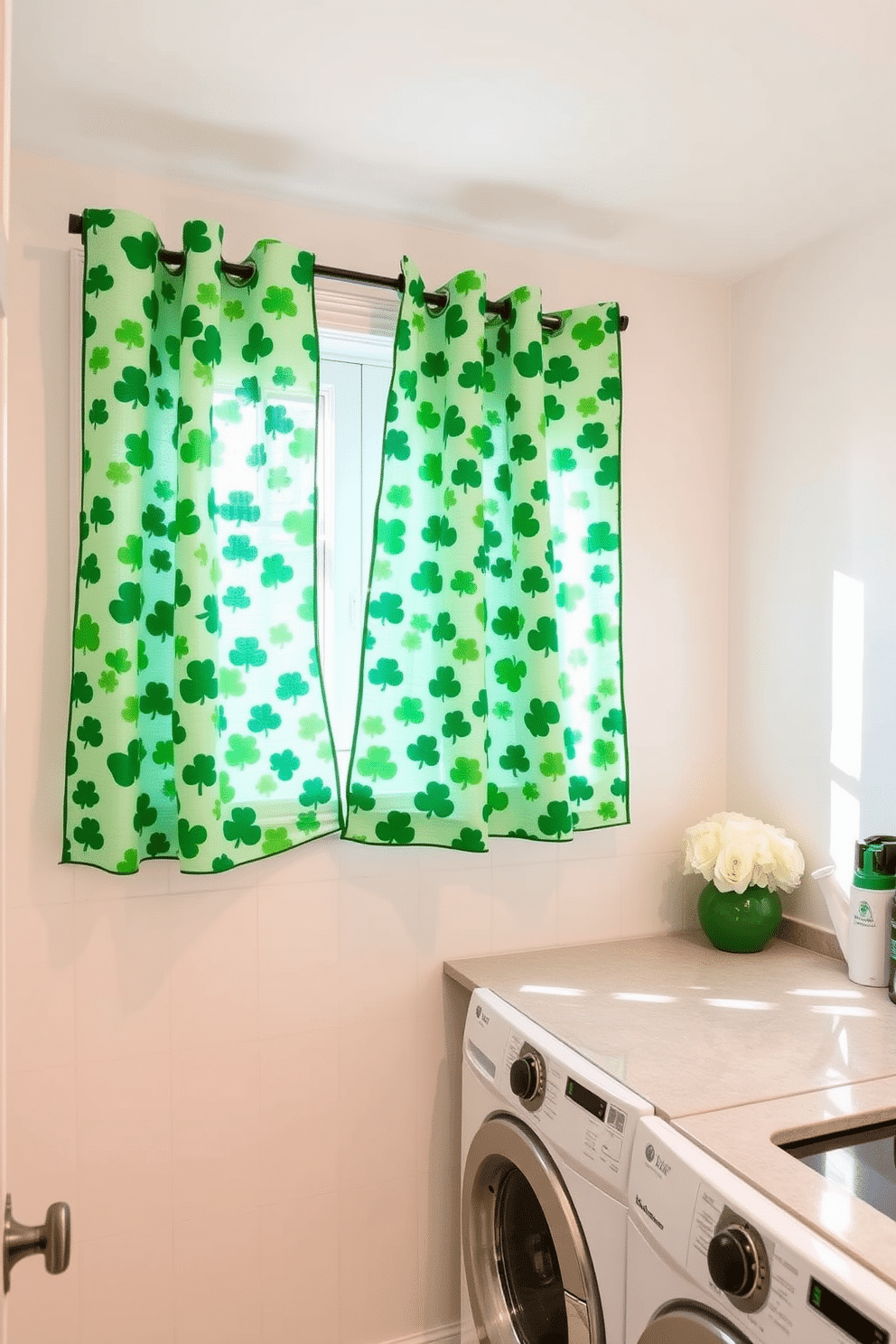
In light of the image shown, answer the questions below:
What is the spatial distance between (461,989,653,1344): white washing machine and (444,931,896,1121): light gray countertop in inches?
2.2

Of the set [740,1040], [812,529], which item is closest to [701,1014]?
[740,1040]

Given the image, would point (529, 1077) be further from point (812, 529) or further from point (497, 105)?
point (497, 105)

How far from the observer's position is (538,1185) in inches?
65.9

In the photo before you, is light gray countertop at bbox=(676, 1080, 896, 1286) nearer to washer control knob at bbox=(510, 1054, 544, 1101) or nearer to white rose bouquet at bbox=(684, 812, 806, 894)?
washer control knob at bbox=(510, 1054, 544, 1101)

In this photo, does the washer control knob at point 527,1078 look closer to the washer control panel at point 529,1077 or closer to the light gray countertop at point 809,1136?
the washer control panel at point 529,1077

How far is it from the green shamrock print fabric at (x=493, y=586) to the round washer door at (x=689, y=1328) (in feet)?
2.90

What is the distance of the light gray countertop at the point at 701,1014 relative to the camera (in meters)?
1.57

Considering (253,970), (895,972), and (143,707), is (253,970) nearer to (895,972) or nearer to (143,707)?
(143,707)

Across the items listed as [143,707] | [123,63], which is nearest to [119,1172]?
[143,707]

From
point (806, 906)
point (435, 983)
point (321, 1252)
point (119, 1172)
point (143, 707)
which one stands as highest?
point (143, 707)

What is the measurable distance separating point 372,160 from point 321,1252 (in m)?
2.21

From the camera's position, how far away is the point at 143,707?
1.90m

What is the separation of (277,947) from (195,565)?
2.65 feet

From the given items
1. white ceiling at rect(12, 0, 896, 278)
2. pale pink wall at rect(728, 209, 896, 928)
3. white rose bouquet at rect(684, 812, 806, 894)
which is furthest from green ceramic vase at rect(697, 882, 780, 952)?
white ceiling at rect(12, 0, 896, 278)
